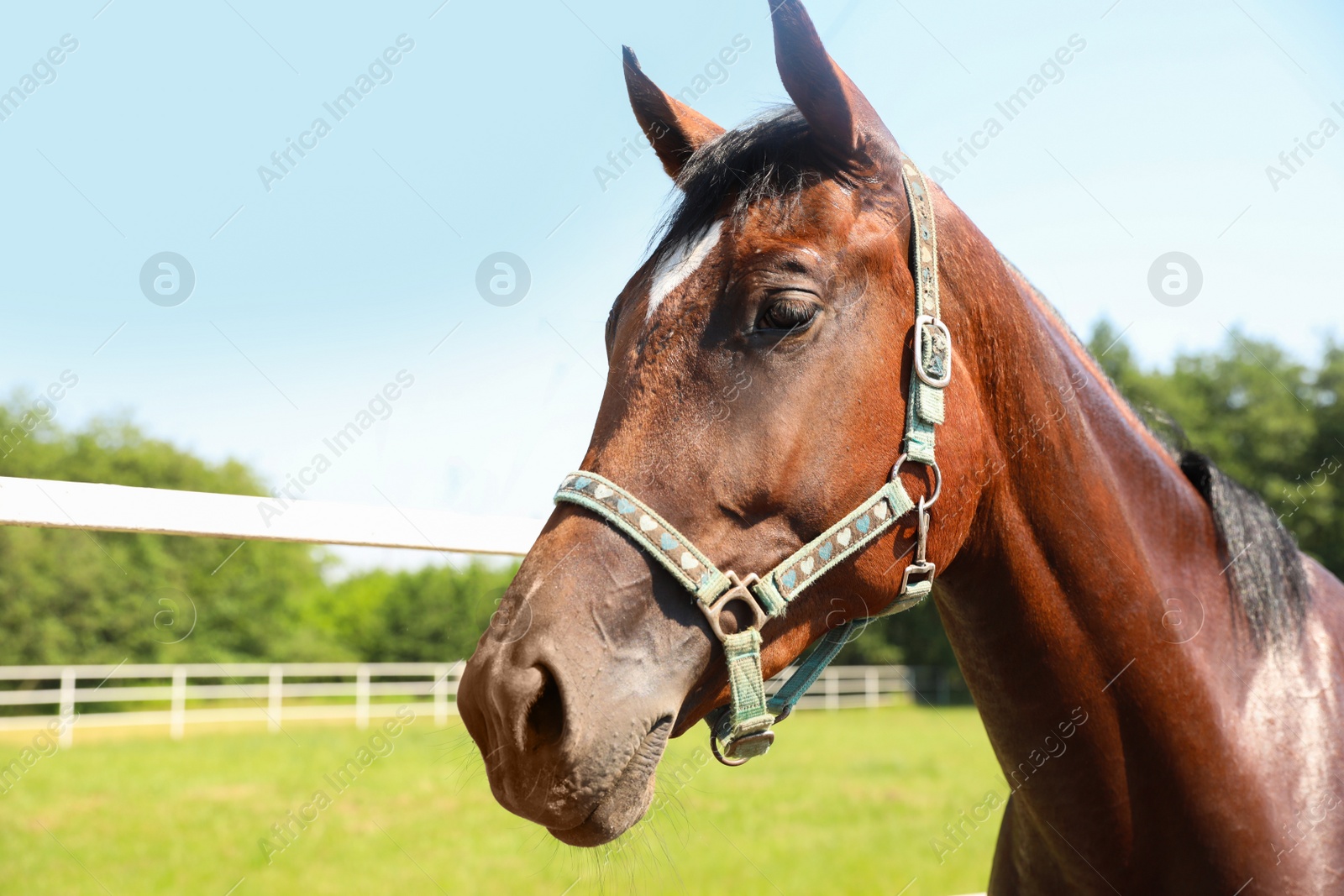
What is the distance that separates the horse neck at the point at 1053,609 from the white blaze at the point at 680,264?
58 centimetres

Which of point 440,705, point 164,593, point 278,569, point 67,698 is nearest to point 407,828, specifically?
point 67,698

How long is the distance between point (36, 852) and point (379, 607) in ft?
85.5

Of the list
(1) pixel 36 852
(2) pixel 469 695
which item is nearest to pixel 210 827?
(1) pixel 36 852

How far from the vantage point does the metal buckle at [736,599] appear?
1692 millimetres

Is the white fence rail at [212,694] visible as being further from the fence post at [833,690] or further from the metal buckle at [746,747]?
the metal buckle at [746,747]

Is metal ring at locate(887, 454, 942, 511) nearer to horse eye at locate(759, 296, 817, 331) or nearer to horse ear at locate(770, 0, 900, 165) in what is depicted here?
horse eye at locate(759, 296, 817, 331)

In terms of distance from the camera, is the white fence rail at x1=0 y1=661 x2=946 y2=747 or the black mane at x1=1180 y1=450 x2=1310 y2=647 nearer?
the black mane at x1=1180 y1=450 x2=1310 y2=647

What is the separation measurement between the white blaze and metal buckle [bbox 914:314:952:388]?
48cm

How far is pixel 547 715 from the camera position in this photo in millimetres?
1576

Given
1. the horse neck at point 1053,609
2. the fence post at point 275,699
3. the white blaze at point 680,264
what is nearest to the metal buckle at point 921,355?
the horse neck at point 1053,609

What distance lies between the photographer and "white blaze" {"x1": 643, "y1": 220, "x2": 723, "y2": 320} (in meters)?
1.91

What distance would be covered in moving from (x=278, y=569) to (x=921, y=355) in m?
39.7

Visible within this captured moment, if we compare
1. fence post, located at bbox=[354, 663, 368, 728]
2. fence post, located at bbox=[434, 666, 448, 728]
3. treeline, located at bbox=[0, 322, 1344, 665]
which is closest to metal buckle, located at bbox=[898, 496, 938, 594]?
treeline, located at bbox=[0, 322, 1344, 665]

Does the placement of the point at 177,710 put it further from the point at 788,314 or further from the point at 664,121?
the point at 788,314
